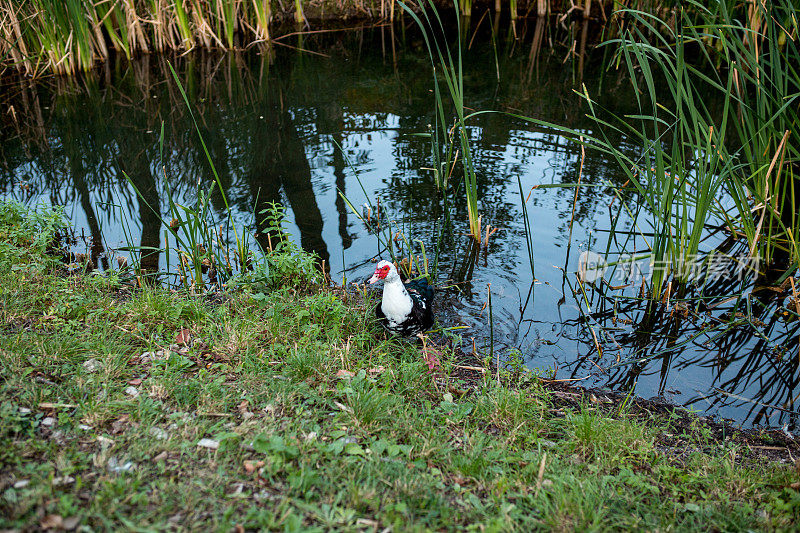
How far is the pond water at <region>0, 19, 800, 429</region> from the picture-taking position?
4.33 m

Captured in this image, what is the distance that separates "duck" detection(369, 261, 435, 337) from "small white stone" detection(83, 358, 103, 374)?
A: 1.85 metres

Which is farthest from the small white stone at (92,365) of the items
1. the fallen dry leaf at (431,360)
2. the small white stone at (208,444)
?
the fallen dry leaf at (431,360)

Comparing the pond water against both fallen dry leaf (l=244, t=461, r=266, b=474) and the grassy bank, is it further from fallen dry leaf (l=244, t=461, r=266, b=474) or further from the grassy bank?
fallen dry leaf (l=244, t=461, r=266, b=474)

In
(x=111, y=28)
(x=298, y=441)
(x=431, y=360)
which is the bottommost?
(x=431, y=360)

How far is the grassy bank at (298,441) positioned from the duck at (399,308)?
186 millimetres

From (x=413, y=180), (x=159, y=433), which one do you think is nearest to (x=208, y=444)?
(x=159, y=433)

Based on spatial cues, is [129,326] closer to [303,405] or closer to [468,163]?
[303,405]

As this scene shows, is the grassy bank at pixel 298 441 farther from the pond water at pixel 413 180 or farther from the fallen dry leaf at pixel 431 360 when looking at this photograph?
the pond water at pixel 413 180

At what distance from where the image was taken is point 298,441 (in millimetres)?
2824

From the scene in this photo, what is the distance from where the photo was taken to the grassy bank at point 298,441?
2.44 m

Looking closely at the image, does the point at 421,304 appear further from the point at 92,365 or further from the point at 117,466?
the point at 117,466

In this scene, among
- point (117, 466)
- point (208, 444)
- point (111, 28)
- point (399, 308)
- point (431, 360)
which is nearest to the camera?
point (117, 466)

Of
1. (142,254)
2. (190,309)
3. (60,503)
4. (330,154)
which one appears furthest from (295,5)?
(60,503)

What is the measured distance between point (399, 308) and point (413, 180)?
2.91m
